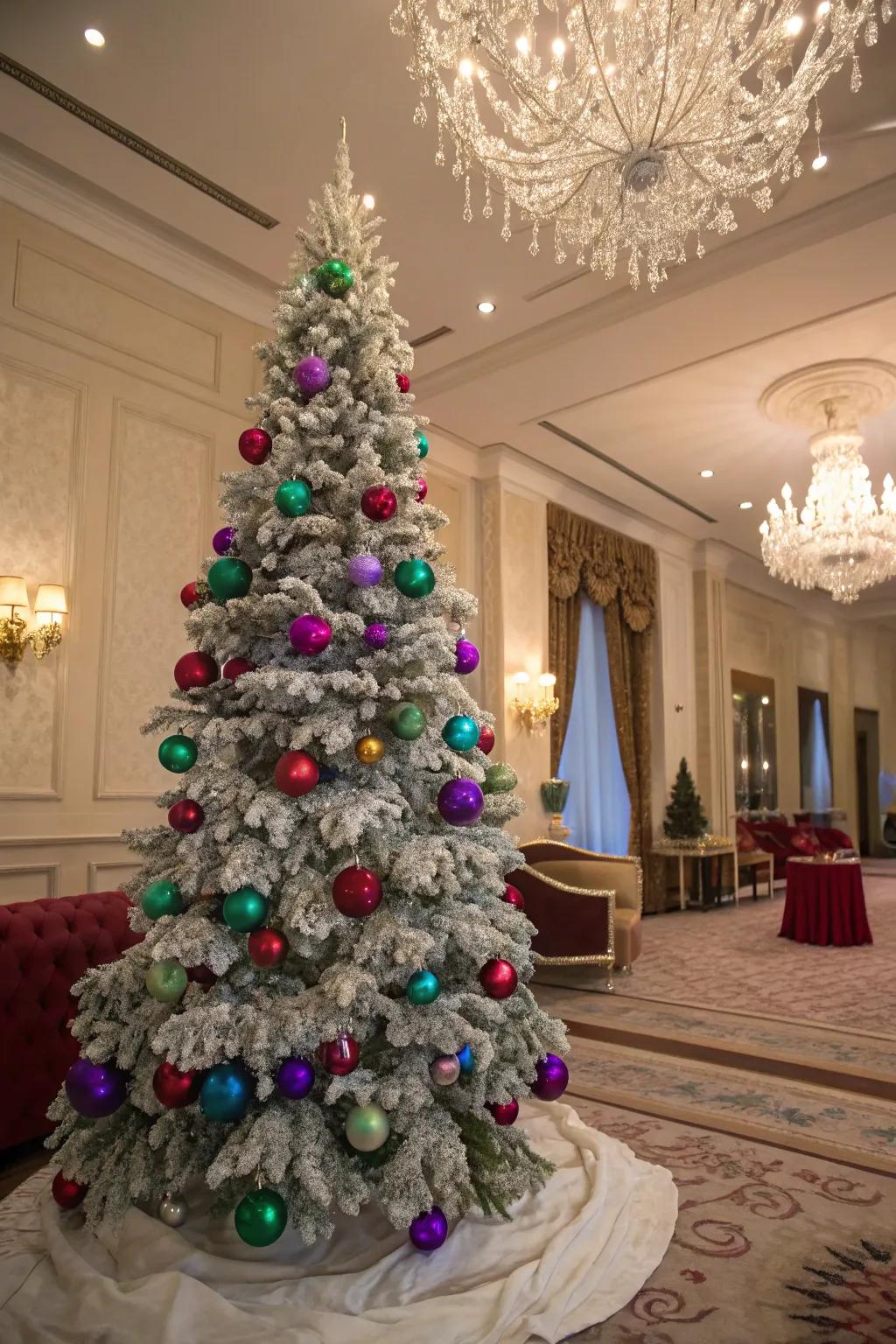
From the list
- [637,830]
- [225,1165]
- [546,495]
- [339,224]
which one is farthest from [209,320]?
[637,830]

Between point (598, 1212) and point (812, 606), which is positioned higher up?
point (812, 606)

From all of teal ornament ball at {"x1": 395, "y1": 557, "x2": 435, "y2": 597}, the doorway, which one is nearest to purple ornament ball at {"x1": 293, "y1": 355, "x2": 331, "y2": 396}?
teal ornament ball at {"x1": 395, "y1": 557, "x2": 435, "y2": 597}

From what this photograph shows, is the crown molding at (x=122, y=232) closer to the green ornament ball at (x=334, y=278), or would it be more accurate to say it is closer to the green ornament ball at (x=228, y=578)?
the green ornament ball at (x=334, y=278)

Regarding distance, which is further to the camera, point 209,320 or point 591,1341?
point 209,320

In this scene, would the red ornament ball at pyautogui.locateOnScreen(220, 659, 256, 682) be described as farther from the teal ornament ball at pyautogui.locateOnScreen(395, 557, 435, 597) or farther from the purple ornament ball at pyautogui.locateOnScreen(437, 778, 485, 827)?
the purple ornament ball at pyautogui.locateOnScreen(437, 778, 485, 827)

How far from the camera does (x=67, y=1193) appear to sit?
2160mm

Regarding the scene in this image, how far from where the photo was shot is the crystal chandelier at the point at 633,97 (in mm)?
2822

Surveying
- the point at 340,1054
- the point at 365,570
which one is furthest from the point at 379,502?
the point at 340,1054

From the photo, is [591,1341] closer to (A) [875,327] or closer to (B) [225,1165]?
(B) [225,1165]

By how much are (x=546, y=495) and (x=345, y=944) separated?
22.3ft

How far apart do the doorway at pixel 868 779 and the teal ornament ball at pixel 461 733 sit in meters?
15.3

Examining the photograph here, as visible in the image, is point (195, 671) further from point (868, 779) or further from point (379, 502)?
point (868, 779)

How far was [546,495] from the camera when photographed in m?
8.34

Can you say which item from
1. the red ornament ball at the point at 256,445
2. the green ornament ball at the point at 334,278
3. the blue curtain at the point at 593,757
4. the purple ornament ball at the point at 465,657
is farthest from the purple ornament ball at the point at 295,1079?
the blue curtain at the point at 593,757
